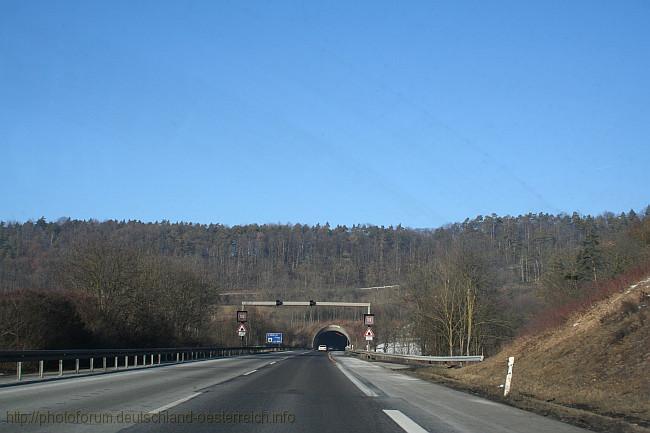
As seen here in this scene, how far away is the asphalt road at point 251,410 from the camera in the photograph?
11.0m

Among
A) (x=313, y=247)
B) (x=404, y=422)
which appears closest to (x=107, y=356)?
(x=404, y=422)

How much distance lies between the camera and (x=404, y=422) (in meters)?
12.0

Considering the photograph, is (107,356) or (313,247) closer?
(107,356)

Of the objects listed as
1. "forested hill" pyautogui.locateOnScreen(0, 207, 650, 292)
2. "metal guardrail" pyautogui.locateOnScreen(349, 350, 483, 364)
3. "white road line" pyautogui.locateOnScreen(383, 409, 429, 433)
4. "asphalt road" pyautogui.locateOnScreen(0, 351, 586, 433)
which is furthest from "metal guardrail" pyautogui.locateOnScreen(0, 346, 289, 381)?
"metal guardrail" pyautogui.locateOnScreen(349, 350, 483, 364)

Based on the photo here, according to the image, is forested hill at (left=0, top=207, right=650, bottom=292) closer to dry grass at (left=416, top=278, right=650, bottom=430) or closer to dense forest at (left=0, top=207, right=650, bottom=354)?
dense forest at (left=0, top=207, right=650, bottom=354)

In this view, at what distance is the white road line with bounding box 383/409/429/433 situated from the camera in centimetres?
1091

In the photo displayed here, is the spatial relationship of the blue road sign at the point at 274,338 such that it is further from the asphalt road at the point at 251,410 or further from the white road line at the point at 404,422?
the white road line at the point at 404,422

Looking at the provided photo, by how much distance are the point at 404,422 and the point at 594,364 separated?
9.37m

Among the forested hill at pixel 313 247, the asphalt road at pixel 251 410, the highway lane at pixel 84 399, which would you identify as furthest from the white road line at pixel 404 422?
the forested hill at pixel 313 247

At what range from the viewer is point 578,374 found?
1880 centimetres

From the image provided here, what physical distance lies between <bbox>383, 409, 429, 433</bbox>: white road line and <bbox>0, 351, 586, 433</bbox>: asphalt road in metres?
0.02

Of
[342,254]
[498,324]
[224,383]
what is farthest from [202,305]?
[342,254]

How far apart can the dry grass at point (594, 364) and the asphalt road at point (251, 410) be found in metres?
2.26

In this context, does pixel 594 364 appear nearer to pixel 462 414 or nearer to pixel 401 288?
pixel 462 414
